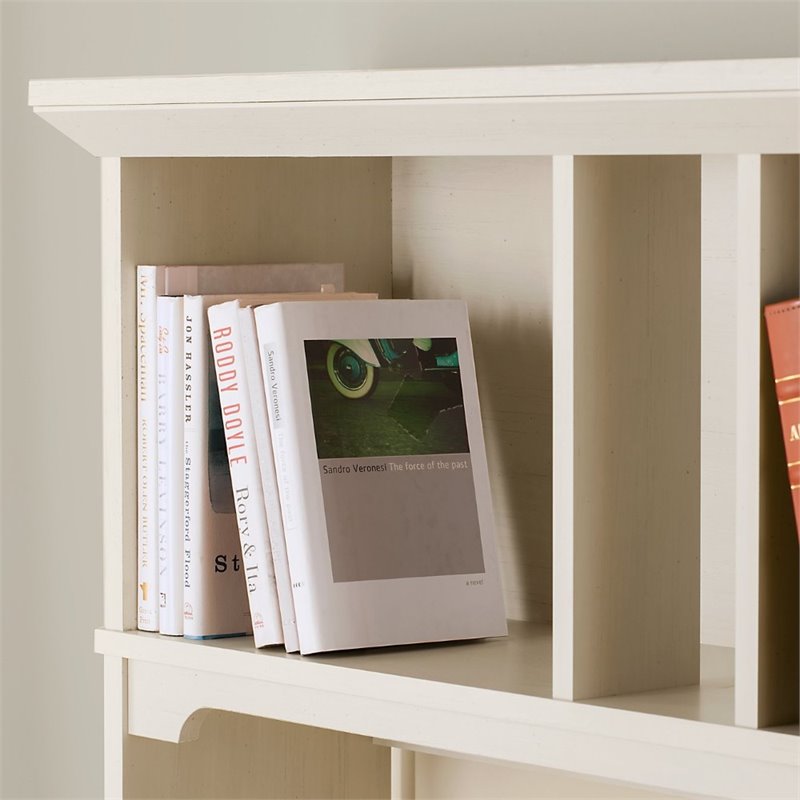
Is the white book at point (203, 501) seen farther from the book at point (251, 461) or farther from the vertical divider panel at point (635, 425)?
the vertical divider panel at point (635, 425)

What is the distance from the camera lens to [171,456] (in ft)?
3.43

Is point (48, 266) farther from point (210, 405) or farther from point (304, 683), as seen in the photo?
point (304, 683)

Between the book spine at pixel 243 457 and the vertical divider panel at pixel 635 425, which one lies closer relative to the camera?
the vertical divider panel at pixel 635 425

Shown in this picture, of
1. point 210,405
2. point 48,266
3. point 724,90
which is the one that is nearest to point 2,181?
point 48,266

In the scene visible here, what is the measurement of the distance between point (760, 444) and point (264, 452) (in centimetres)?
36

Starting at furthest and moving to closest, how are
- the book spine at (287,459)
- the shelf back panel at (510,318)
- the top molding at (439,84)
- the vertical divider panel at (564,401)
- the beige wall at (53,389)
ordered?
the beige wall at (53,389) < the shelf back panel at (510,318) < the book spine at (287,459) < the vertical divider panel at (564,401) < the top molding at (439,84)

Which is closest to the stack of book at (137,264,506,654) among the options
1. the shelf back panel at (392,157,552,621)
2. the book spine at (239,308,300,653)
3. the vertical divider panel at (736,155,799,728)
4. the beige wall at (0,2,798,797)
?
the book spine at (239,308,300,653)

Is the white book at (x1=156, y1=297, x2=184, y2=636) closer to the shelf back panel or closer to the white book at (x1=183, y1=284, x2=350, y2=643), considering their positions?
the white book at (x1=183, y1=284, x2=350, y2=643)

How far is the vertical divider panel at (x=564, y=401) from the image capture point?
0.86 meters

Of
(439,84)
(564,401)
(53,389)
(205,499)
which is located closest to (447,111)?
(439,84)

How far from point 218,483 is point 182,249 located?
0.20 m

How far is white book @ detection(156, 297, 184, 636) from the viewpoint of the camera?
104cm

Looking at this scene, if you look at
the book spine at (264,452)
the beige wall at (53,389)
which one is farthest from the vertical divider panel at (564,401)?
the beige wall at (53,389)

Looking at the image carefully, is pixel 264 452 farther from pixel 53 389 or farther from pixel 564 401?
pixel 53 389
